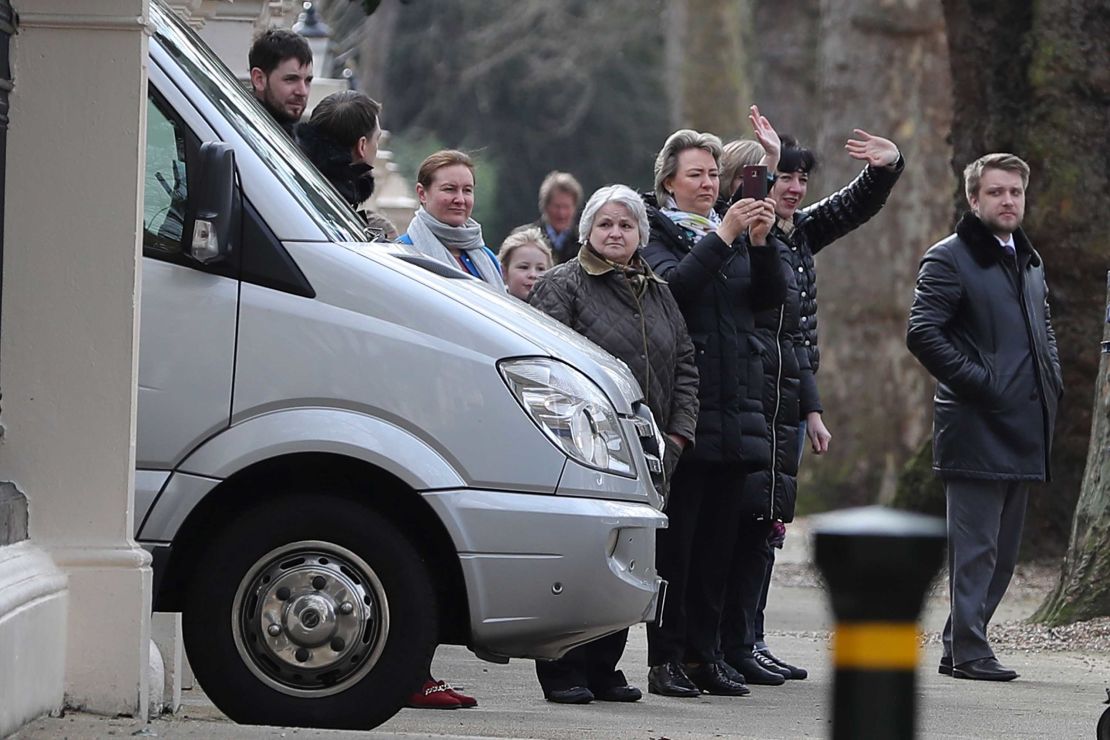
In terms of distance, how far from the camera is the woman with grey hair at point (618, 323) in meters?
8.11

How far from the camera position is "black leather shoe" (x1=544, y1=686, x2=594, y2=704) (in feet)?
26.9

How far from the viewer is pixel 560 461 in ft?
21.9

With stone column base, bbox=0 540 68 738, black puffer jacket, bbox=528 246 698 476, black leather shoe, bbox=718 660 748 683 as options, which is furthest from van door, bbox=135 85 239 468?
black leather shoe, bbox=718 660 748 683

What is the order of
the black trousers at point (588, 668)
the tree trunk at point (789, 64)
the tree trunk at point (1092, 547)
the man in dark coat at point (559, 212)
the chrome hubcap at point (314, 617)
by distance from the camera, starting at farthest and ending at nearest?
the tree trunk at point (789, 64) < the man in dark coat at point (559, 212) < the tree trunk at point (1092, 547) < the black trousers at point (588, 668) < the chrome hubcap at point (314, 617)

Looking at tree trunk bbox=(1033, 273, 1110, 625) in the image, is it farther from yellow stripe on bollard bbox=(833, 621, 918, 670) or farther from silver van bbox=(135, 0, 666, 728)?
yellow stripe on bollard bbox=(833, 621, 918, 670)

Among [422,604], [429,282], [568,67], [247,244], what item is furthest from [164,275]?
[568,67]

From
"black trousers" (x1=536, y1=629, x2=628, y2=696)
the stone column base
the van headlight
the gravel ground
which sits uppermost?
the van headlight

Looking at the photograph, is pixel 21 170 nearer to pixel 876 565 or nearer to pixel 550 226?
pixel 876 565

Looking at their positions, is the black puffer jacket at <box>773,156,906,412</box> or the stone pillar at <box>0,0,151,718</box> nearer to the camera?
the stone pillar at <box>0,0,151,718</box>

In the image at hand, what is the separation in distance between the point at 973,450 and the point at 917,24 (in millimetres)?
14459

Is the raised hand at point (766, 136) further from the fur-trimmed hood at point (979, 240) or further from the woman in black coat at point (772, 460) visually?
the fur-trimmed hood at point (979, 240)

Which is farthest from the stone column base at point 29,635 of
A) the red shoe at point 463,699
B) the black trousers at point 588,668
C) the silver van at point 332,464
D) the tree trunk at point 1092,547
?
the tree trunk at point 1092,547

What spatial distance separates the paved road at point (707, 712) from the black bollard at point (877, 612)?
8.97 feet

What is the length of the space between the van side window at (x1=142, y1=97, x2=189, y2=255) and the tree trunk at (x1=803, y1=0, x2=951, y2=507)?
54.2ft
